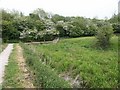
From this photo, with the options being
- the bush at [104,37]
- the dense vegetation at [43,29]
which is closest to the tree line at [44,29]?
the dense vegetation at [43,29]

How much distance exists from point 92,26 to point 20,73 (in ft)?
102

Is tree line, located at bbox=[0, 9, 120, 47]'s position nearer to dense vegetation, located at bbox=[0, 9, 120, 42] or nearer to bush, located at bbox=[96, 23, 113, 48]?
dense vegetation, located at bbox=[0, 9, 120, 42]

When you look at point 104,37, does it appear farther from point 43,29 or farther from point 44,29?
point 43,29

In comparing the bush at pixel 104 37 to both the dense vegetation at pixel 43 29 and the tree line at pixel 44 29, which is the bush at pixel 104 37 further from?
the dense vegetation at pixel 43 29

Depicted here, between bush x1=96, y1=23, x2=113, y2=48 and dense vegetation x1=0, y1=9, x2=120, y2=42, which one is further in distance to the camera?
dense vegetation x1=0, y1=9, x2=120, y2=42

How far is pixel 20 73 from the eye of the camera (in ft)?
36.8

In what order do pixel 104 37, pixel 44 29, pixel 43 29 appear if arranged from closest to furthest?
1. pixel 104 37
2. pixel 44 29
3. pixel 43 29

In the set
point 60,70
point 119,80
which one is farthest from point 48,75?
point 60,70

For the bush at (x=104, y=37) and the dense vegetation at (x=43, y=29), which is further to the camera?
the dense vegetation at (x=43, y=29)

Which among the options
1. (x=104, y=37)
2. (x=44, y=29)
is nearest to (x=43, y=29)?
(x=44, y=29)

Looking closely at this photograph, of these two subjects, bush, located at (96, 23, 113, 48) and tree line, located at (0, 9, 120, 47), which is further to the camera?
tree line, located at (0, 9, 120, 47)

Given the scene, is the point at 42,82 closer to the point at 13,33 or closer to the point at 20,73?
the point at 20,73

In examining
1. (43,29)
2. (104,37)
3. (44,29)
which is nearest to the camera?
(104,37)

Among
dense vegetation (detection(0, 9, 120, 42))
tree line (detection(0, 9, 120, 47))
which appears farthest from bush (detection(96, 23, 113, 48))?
dense vegetation (detection(0, 9, 120, 42))
